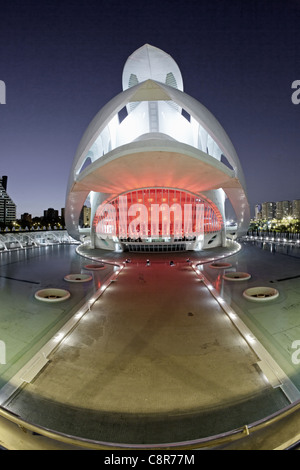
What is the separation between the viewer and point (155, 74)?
930 inches

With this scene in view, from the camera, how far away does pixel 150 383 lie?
342 cm

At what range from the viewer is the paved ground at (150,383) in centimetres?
278

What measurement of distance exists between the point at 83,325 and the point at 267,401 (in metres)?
4.26

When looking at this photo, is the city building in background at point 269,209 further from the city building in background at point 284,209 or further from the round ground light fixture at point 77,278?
the round ground light fixture at point 77,278

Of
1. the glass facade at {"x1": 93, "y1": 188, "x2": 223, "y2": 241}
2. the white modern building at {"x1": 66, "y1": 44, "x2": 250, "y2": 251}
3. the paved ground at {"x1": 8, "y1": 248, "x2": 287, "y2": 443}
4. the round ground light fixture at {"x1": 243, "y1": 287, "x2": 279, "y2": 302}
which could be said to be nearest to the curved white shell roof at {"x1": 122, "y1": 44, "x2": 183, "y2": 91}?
the white modern building at {"x1": 66, "y1": 44, "x2": 250, "y2": 251}

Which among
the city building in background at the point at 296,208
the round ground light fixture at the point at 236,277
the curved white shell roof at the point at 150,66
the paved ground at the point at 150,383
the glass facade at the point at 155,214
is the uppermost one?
the curved white shell roof at the point at 150,66

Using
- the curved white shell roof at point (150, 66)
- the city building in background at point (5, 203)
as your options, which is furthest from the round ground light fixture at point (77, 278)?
the city building in background at point (5, 203)

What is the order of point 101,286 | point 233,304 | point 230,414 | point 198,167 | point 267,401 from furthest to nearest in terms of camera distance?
point 198,167 < point 101,286 < point 233,304 < point 267,401 < point 230,414

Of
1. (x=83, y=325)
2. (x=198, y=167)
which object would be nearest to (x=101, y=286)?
(x=83, y=325)

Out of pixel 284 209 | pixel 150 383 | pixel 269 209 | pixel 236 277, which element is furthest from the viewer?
pixel 269 209

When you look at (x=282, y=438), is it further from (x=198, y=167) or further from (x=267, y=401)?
(x=198, y=167)

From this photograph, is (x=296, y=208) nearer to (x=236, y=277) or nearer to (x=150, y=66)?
(x=150, y=66)

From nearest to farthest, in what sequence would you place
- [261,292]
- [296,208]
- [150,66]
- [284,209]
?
[261,292]
[150,66]
[296,208]
[284,209]

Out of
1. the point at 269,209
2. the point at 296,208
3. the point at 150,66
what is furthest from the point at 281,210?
the point at 150,66
